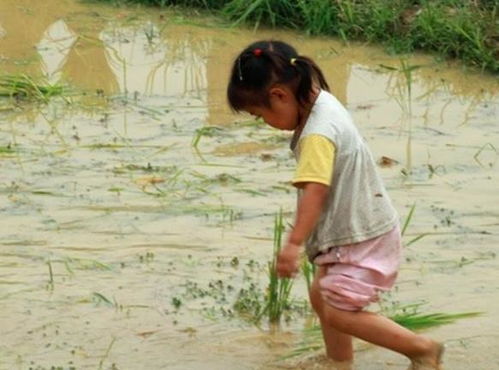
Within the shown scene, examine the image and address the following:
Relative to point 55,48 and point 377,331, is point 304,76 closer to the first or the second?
point 377,331

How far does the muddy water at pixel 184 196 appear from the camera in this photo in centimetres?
519

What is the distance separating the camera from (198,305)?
18.0 feet

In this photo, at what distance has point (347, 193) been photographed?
14.7 ft

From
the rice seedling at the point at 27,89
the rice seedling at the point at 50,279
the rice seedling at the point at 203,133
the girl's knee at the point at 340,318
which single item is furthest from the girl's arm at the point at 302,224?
the rice seedling at the point at 27,89

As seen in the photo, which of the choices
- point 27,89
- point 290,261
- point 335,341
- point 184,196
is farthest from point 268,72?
point 27,89

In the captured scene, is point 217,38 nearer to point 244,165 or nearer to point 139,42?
point 139,42

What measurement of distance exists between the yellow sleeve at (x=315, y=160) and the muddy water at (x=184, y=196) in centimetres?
85

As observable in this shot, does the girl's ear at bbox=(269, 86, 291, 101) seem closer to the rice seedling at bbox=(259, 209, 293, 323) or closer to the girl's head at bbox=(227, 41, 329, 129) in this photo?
the girl's head at bbox=(227, 41, 329, 129)

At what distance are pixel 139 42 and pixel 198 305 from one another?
16.7 feet

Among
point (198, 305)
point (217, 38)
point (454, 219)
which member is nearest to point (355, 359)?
point (198, 305)

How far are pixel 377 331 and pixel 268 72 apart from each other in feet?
2.92

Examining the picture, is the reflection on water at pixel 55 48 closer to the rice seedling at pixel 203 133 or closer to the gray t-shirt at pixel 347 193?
the rice seedling at pixel 203 133

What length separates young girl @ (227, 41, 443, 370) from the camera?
4.36 metres

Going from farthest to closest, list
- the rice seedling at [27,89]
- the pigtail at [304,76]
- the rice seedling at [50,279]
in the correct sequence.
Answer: the rice seedling at [27,89]
the rice seedling at [50,279]
the pigtail at [304,76]
